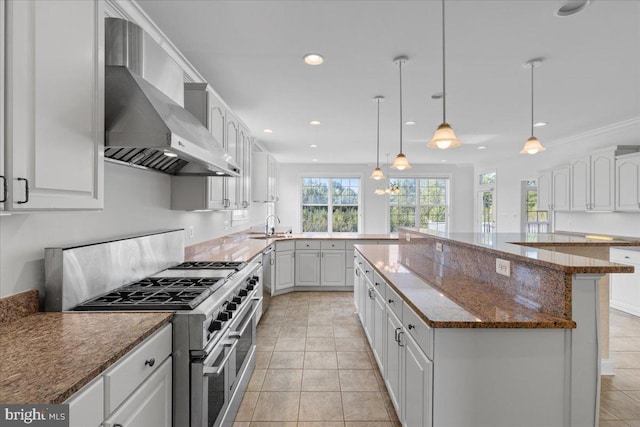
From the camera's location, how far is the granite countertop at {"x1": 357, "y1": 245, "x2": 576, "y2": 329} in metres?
1.36

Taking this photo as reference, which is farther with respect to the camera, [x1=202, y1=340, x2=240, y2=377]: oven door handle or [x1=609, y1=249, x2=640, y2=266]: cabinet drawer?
[x1=609, y1=249, x2=640, y2=266]: cabinet drawer

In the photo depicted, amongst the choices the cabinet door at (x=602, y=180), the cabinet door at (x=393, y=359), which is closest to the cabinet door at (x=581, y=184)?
the cabinet door at (x=602, y=180)

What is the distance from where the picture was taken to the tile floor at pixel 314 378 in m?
2.11

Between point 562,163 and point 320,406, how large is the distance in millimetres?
6040

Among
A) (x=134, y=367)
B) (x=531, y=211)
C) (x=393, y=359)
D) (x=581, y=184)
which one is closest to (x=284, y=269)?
(x=393, y=359)

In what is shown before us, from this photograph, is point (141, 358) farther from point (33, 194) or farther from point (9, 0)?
point (9, 0)

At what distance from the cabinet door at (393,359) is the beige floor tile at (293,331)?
1407 millimetres

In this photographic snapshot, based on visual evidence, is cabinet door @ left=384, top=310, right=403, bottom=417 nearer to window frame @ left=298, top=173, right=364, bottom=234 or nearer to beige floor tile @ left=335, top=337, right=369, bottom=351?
beige floor tile @ left=335, top=337, right=369, bottom=351

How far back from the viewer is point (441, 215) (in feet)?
28.7

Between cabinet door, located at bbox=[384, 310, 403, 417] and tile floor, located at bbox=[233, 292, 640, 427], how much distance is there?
20cm

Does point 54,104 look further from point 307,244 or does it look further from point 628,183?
point 628,183

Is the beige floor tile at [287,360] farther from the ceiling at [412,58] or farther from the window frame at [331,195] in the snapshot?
the window frame at [331,195]

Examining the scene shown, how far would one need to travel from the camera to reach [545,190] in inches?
236

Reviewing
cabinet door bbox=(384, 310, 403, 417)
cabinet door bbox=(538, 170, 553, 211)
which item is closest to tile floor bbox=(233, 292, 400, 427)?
cabinet door bbox=(384, 310, 403, 417)
